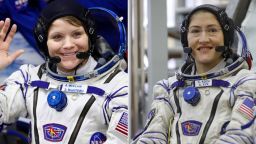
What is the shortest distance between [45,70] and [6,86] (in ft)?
0.44

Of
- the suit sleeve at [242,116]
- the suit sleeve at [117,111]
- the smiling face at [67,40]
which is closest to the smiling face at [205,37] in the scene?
the suit sleeve at [242,116]

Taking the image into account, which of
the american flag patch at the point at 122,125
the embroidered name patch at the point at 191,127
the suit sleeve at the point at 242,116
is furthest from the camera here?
the american flag patch at the point at 122,125

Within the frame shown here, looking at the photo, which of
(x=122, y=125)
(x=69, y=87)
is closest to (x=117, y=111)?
(x=122, y=125)

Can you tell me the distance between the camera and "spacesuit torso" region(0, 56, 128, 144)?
1.29 metres

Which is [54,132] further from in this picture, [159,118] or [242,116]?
[242,116]

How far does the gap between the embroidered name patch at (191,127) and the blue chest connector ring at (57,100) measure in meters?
0.37

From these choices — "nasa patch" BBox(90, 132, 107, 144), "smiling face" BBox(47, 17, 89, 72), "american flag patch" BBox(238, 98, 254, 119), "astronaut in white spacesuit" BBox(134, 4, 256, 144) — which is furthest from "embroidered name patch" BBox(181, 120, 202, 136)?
"smiling face" BBox(47, 17, 89, 72)

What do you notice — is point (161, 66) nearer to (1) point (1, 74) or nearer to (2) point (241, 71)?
(2) point (241, 71)

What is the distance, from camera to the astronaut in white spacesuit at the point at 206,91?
3.59 feet

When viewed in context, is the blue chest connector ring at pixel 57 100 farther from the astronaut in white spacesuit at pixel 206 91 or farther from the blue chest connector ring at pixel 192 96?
the blue chest connector ring at pixel 192 96

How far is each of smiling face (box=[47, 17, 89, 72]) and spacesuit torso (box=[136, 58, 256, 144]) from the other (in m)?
0.30

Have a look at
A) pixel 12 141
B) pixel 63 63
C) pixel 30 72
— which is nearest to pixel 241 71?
pixel 63 63

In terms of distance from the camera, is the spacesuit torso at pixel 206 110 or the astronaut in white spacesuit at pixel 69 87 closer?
the spacesuit torso at pixel 206 110

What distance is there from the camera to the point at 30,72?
4.73ft
